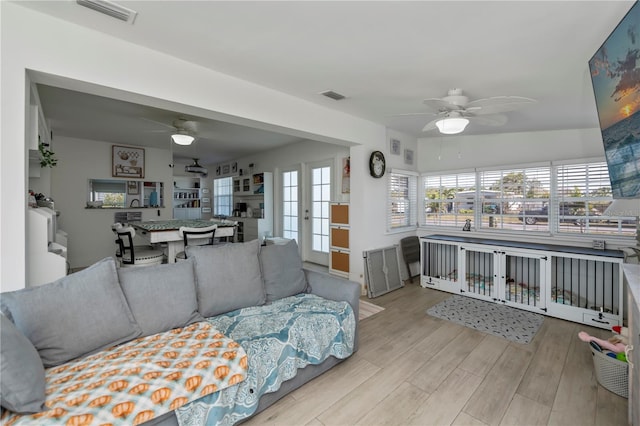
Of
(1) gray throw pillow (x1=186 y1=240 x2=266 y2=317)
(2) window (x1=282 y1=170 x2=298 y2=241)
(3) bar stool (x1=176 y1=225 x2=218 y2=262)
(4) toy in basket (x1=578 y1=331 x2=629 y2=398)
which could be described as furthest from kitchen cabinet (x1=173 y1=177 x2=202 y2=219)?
(4) toy in basket (x1=578 y1=331 x2=629 y2=398)

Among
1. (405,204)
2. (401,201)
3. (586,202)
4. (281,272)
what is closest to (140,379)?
(281,272)

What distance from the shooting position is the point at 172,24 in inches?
75.2

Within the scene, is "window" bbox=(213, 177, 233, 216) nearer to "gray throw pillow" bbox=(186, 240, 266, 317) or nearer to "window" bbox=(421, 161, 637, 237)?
"window" bbox=(421, 161, 637, 237)

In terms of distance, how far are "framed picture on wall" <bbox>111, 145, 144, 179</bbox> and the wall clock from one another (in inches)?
192

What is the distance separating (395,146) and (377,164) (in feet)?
1.99

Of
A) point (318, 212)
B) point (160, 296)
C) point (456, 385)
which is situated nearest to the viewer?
point (160, 296)

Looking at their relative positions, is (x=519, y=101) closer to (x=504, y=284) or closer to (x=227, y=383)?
(x=504, y=284)

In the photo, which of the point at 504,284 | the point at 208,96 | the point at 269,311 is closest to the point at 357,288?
the point at 269,311

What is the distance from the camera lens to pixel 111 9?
1768 mm

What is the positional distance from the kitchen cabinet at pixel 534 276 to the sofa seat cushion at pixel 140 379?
3.43 metres

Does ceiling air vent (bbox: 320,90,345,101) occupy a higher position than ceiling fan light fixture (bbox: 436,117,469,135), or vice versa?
ceiling air vent (bbox: 320,90,345,101)

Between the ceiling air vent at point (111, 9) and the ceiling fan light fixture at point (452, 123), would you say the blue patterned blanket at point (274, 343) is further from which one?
the ceiling air vent at point (111, 9)

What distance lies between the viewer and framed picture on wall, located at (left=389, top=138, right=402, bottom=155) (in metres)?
4.57

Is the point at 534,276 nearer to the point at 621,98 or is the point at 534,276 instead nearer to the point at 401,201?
the point at 401,201
